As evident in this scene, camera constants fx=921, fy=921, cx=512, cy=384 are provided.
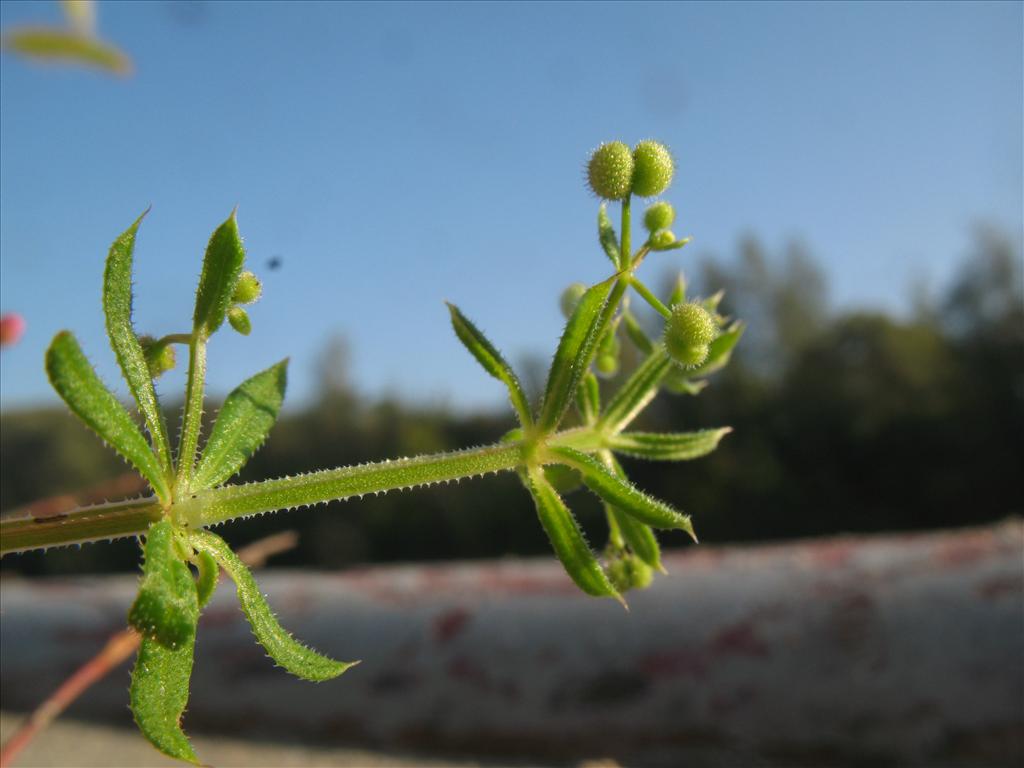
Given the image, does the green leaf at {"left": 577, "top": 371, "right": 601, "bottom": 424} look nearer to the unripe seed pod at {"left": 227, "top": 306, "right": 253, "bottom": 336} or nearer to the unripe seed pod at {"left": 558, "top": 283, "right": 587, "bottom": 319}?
the unripe seed pod at {"left": 558, "top": 283, "right": 587, "bottom": 319}

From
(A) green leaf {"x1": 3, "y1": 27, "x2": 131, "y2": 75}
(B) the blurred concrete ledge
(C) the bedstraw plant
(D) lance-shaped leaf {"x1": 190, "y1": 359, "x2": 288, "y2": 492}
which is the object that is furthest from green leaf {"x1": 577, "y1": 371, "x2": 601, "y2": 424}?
(B) the blurred concrete ledge

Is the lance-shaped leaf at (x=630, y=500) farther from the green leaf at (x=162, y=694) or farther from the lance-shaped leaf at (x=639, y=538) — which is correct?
the green leaf at (x=162, y=694)

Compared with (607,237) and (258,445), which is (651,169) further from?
(258,445)

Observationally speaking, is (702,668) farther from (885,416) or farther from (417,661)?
(885,416)

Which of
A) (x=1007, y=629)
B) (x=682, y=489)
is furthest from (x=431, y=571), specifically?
(x=682, y=489)

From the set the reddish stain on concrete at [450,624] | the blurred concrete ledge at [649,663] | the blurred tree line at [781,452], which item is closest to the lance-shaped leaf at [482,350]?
the blurred concrete ledge at [649,663]

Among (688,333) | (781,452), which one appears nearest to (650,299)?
(688,333)
